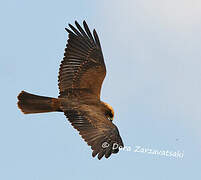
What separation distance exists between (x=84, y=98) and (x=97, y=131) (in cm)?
108

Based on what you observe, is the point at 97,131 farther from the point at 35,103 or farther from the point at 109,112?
the point at 35,103

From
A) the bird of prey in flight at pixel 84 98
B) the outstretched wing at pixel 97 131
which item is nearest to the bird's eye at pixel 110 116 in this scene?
the bird of prey in flight at pixel 84 98

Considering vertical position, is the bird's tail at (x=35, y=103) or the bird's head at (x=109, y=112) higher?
the bird's tail at (x=35, y=103)

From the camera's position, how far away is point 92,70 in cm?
1123

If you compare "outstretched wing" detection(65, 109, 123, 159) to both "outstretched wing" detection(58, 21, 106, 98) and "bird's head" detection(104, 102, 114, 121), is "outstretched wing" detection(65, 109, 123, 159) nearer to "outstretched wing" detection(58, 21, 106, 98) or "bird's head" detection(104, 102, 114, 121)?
"bird's head" detection(104, 102, 114, 121)

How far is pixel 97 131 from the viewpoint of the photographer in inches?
384

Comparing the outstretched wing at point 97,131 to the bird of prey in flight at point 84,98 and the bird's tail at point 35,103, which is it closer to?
the bird of prey in flight at point 84,98

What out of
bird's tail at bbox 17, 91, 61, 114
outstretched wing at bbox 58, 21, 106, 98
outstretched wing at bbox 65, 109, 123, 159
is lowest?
outstretched wing at bbox 65, 109, 123, 159

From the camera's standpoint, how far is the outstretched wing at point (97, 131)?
31.1ft

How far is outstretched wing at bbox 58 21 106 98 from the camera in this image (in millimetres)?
10906

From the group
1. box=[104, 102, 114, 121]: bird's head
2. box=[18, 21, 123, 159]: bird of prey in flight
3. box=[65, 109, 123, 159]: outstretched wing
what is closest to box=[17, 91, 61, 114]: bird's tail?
box=[18, 21, 123, 159]: bird of prey in flight

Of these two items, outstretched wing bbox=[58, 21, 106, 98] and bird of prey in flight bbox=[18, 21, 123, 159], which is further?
outstretched wing bbox=[58, 21, 106, 98]

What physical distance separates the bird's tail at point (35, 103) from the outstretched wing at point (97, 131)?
0.43 meters

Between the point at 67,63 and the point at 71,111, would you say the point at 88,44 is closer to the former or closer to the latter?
the point at 67,63
